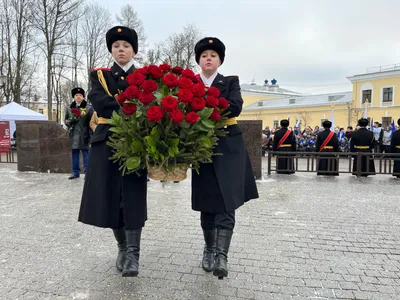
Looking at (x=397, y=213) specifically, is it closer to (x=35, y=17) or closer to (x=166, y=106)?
(x=166, y=106)

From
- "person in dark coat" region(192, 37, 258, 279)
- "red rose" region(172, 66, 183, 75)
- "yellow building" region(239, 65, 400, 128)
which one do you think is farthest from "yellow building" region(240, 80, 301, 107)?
"red rose" region(172, 66, 183, 75)

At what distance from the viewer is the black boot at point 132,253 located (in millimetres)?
2955

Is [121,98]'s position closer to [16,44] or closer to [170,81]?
[170,81]

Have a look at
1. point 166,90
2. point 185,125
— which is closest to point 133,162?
point 185,125

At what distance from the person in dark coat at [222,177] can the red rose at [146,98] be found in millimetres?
764

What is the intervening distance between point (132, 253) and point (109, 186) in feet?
2.01

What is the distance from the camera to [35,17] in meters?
24.2

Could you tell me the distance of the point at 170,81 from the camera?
104 inches

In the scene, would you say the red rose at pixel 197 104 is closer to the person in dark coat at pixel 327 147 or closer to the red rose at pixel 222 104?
the red rose at pixel 222 104

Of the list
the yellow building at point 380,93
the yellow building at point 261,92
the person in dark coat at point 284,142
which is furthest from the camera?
the yellow building at point 261,92

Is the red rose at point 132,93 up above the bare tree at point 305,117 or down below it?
below

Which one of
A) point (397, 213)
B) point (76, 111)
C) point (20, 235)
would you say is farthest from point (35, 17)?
point (397, 213)

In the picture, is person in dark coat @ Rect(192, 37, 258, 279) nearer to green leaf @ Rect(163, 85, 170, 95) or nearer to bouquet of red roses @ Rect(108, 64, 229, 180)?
bouquet of red roses @ Rect(108, 64, 229, 180)

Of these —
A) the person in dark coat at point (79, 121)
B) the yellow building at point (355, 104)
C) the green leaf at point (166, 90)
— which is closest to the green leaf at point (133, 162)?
the green leaf at point (166, 90)
